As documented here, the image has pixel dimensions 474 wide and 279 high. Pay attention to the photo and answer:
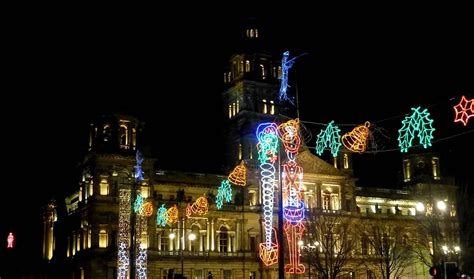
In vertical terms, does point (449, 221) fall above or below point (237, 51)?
below

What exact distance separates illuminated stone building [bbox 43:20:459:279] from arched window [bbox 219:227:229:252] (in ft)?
0.43

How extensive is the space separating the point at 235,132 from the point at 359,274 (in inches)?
1002

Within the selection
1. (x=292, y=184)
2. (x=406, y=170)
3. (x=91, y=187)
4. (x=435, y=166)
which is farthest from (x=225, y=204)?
(x=292, y=184)

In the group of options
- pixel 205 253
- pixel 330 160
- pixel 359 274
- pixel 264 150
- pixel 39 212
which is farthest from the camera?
pixel 39 212

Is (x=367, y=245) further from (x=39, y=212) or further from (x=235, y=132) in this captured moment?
(x=39, y=212)

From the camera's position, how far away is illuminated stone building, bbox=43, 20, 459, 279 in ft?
238

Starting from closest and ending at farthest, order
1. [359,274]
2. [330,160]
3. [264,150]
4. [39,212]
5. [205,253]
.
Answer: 1. [264,150]
2. [205,253]
3. [359,274]
4. [330,160]
5. [39,212]

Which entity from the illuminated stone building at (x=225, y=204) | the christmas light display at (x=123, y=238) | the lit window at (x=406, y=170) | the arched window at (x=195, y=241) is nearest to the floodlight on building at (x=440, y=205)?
the illuminated stone building at (x=225, y=204)

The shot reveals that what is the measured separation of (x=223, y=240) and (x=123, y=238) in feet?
57.0

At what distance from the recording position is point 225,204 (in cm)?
7944

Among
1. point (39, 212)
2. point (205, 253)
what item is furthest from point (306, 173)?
point (39, 212)

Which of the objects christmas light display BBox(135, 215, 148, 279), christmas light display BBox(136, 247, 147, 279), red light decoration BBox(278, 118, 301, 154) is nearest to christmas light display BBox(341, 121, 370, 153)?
red light decoration BBox(278, 118, 301, 154)

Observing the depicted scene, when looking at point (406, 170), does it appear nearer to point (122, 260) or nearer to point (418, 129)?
point (122, 260)

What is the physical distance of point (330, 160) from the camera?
91125 millimetres
